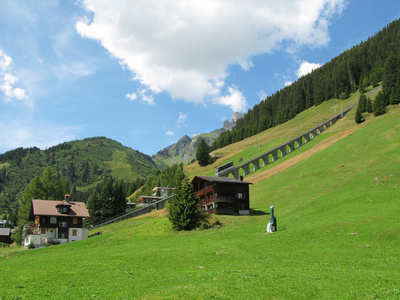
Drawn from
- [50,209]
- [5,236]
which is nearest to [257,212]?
[50,209]

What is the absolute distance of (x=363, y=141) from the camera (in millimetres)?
82875

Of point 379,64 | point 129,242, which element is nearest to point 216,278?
point 129,242

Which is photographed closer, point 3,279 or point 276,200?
point 3,279

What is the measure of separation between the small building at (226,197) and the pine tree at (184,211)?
11397 millimetres

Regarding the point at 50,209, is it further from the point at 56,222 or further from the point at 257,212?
the point at 257,212

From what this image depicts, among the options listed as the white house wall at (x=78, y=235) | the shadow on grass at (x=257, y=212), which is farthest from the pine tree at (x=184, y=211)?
the white house wall at (x=78, y=235)

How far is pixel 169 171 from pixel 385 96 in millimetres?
99320

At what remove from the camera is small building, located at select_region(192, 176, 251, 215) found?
198 ft

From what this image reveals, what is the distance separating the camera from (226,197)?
61250 mm

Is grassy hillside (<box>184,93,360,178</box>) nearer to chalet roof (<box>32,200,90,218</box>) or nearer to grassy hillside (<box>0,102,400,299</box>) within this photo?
grassy hillside (<box>0,102,400,299</box>)

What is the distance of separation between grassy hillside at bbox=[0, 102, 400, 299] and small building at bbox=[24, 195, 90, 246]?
2012cm

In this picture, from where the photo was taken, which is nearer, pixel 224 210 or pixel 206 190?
pixel 224 210

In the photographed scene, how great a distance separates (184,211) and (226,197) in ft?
47.7

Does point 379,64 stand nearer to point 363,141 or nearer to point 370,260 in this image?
point 363,141
